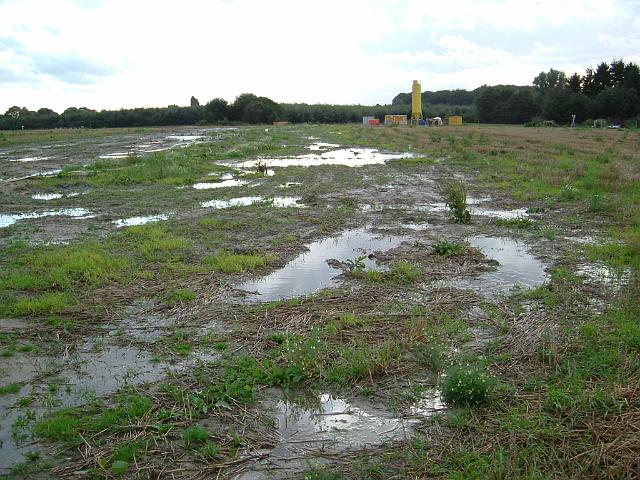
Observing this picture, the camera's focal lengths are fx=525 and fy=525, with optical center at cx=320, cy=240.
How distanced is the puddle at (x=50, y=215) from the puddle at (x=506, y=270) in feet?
32.2

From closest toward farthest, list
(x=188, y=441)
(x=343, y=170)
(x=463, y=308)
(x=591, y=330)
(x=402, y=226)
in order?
(x=188, y=441) < (x=591, y=330) < (x=463, y=308) < (x=402, y=226) < (x=343, y=170)

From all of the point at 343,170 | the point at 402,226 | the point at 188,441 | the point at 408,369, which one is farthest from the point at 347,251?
the point at 343,170

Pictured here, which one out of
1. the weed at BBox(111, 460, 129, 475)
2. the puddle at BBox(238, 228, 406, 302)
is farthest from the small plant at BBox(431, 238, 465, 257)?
the weed at BBox(111, 460, 129, 475)

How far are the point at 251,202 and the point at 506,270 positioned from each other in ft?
27.4

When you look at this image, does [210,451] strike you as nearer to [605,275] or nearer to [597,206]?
[605,275]

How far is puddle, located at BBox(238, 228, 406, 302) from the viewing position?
7.89 metres

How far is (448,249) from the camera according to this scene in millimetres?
9461

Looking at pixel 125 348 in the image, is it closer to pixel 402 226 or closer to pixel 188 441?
pixel 188 441

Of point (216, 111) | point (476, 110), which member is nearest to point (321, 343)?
point (476, 110)

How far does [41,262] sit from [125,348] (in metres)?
3.96

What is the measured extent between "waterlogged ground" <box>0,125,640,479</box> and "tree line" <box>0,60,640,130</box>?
54.7 metres

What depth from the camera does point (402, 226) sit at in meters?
12.1

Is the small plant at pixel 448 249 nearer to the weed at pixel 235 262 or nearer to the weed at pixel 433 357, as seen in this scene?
the weed at pixel 235 262

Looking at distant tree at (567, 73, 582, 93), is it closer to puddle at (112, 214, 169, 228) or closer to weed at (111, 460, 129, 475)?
puddle at (112, 214, 169, 228)
